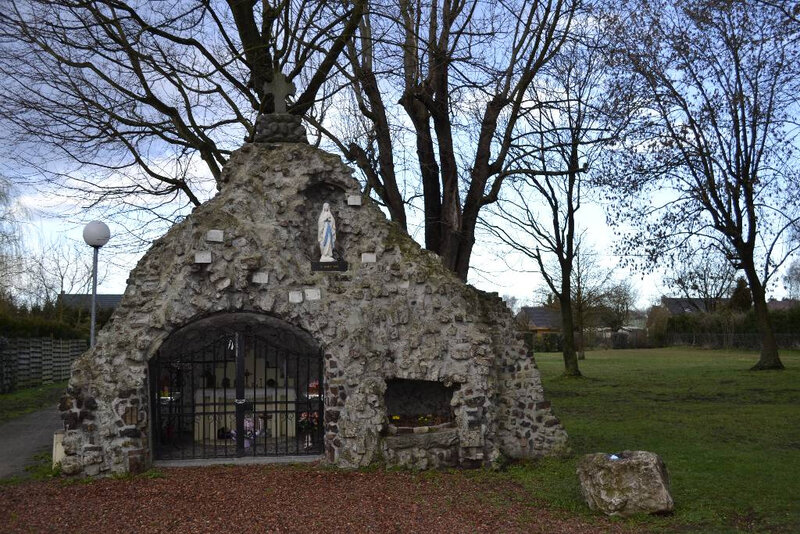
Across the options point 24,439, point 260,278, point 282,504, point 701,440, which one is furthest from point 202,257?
point 701,440

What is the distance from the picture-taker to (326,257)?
10180mm

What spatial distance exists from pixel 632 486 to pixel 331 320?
4361mm

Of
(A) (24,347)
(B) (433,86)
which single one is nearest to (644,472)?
(B) (433,86)

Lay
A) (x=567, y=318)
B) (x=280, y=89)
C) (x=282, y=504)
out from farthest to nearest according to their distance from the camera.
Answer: (x=567, y=318)
(x=280, y=89)
(x=282, y=504)

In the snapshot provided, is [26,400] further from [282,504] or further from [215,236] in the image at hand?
[282,504]

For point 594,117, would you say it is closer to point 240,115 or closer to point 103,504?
point 240,115

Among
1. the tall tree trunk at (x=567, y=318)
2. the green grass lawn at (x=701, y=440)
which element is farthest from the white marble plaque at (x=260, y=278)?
the tall tree trunk at (x=567, y=318)

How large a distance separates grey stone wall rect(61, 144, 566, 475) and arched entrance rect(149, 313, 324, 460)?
0.49m

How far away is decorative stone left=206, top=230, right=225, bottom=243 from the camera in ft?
32.1

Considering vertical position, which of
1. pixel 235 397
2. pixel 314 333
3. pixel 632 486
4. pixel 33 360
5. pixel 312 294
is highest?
pixel 312 294

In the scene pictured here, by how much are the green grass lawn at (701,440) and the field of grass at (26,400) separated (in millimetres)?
11875

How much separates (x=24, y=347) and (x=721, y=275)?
50034 mm

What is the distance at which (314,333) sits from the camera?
32.2 feet

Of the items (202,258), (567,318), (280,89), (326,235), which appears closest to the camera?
(202,258)
